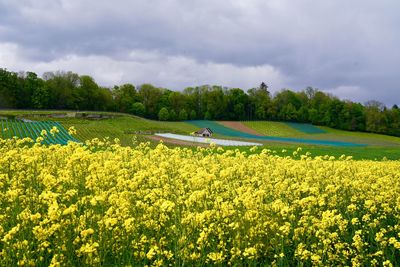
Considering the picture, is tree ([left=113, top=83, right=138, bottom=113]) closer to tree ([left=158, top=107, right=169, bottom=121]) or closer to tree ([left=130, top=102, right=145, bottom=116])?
tree ([left=130, top=102, right=145, bottom=116])

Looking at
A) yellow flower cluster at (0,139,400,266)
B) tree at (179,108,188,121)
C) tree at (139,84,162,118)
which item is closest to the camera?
yellow flower cluster at (0,139,400,266)

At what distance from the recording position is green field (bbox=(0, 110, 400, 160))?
165 feet

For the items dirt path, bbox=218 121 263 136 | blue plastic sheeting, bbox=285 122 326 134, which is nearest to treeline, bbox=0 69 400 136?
blue plastic sheeting, bbox=285 122 326 134

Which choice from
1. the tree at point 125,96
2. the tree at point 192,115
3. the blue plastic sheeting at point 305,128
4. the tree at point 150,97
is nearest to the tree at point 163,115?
the tree at point 150,97

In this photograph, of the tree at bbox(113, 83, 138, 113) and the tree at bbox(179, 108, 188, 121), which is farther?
the tree at bbox(113, 83, 138, 113)

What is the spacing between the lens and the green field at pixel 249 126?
50.3m

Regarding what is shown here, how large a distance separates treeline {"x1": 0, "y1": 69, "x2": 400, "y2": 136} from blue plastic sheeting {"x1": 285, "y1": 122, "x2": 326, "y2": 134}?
238 inches

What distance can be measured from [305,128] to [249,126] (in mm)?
16929

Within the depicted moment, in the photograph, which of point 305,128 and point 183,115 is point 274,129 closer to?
point 305,128

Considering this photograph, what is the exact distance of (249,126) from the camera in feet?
377

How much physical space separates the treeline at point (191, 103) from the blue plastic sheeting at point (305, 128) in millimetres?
6035

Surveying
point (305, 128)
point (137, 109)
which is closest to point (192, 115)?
point (137, 109)

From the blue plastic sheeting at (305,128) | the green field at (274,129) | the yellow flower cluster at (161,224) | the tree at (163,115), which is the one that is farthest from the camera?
the tree at (163,115)

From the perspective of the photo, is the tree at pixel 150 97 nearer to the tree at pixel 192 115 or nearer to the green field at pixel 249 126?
the tree at pixel 192 115
